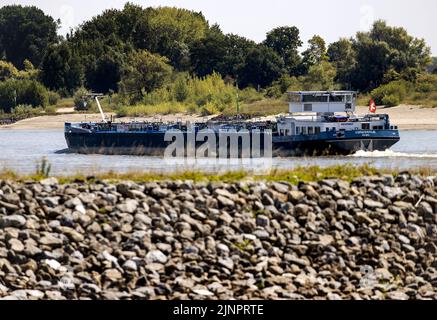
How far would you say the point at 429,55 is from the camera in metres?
132

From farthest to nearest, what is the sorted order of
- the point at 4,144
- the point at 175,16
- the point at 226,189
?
the point at 175,16
the point at 4,144
the point at 226,189

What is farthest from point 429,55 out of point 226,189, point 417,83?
point 226,189

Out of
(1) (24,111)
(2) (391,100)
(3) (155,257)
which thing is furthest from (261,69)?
(3) (155,257)

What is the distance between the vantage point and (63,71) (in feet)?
490

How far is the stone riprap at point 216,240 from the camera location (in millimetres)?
24344

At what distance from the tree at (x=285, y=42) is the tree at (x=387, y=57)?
46.2 feet

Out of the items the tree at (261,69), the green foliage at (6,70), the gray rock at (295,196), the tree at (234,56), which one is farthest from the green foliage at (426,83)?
the gray rock at (295,196)

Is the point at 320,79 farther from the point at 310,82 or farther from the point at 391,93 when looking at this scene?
the point at 391,93

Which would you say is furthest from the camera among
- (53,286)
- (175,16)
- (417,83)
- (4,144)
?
(175,16)

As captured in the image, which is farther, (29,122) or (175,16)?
(175,16)

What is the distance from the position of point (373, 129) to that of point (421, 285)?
161 feet

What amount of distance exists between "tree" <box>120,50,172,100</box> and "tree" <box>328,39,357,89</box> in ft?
62.1

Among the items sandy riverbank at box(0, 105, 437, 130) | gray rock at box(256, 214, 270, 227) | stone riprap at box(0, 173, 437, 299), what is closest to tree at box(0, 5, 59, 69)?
sandy riverbank at box(0, 105, 437, 130)
